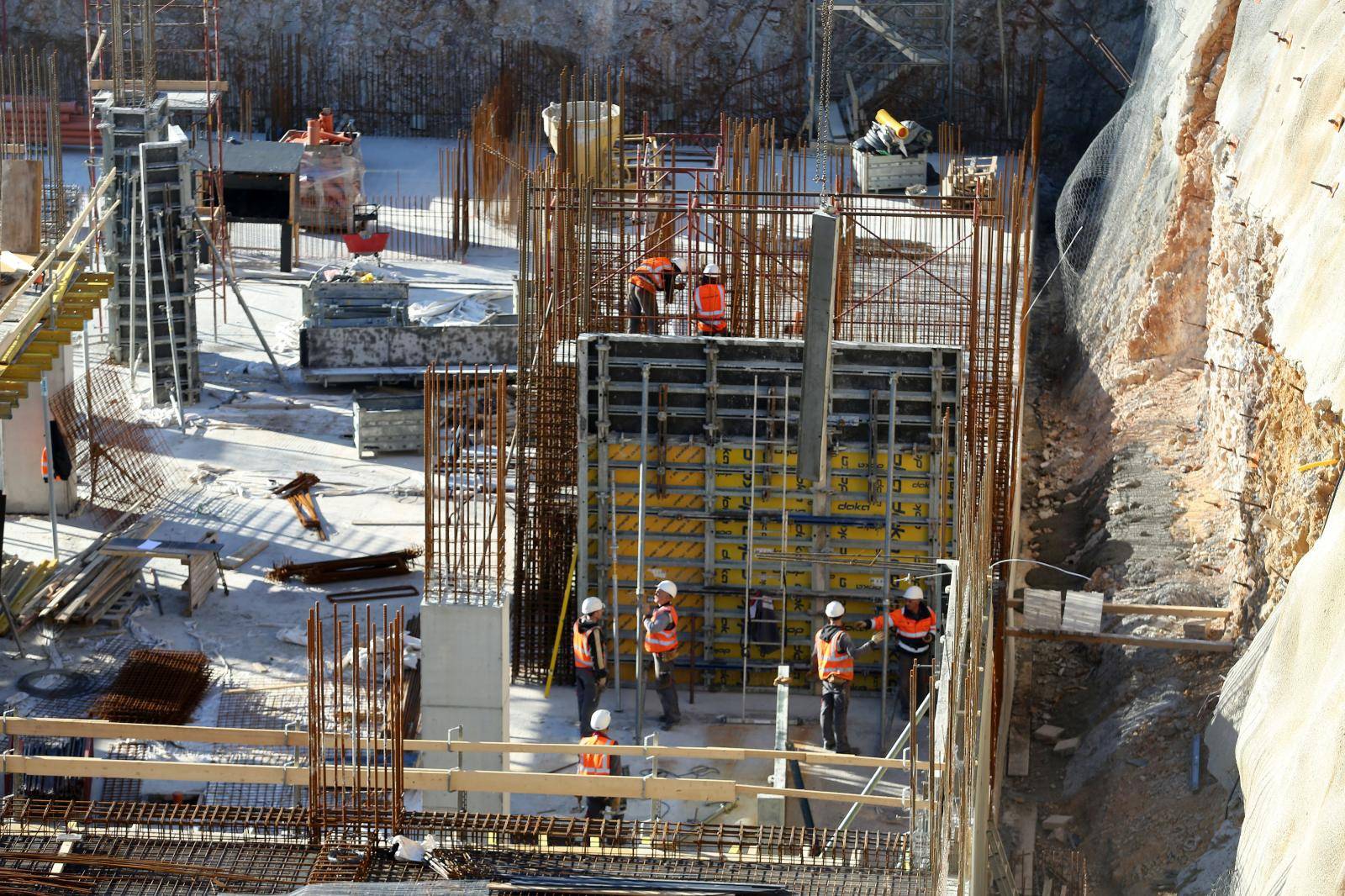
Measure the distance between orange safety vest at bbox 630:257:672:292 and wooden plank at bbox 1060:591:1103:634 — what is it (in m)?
5.78

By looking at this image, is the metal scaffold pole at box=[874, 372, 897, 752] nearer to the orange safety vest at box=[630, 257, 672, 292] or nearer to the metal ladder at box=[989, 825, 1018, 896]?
the metal ladder at box=[989, 825, 1018, 896]

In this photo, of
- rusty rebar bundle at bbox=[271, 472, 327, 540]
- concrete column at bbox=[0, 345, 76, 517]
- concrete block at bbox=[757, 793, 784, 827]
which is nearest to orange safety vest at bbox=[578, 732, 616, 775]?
concrete block at bbox=[757, 793, 784, 827]

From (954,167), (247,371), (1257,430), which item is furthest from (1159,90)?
(247,371)

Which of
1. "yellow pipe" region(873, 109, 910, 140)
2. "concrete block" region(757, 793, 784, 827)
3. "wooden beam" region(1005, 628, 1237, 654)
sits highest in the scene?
"yellow pipe" region(873, 109, 910, 140)

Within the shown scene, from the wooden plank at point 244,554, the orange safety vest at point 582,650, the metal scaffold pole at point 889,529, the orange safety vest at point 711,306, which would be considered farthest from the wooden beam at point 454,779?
the orange safety vest at point 711,306

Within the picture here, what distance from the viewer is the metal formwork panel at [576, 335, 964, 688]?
631 inches

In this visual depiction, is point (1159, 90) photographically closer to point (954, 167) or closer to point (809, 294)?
point (954, 167)

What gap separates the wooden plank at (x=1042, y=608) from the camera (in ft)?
49.2

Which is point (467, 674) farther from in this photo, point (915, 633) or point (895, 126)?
point (895, 126)

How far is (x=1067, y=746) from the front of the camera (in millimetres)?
15328

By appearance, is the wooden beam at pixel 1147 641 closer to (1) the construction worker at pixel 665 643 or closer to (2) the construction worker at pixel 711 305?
(1) the construction worker at pixel 665 643

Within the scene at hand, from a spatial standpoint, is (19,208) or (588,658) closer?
(588,658)

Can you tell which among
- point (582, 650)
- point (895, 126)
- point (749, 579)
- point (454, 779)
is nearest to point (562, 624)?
point (582, 650)

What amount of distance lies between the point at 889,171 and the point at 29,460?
54.2 ft
